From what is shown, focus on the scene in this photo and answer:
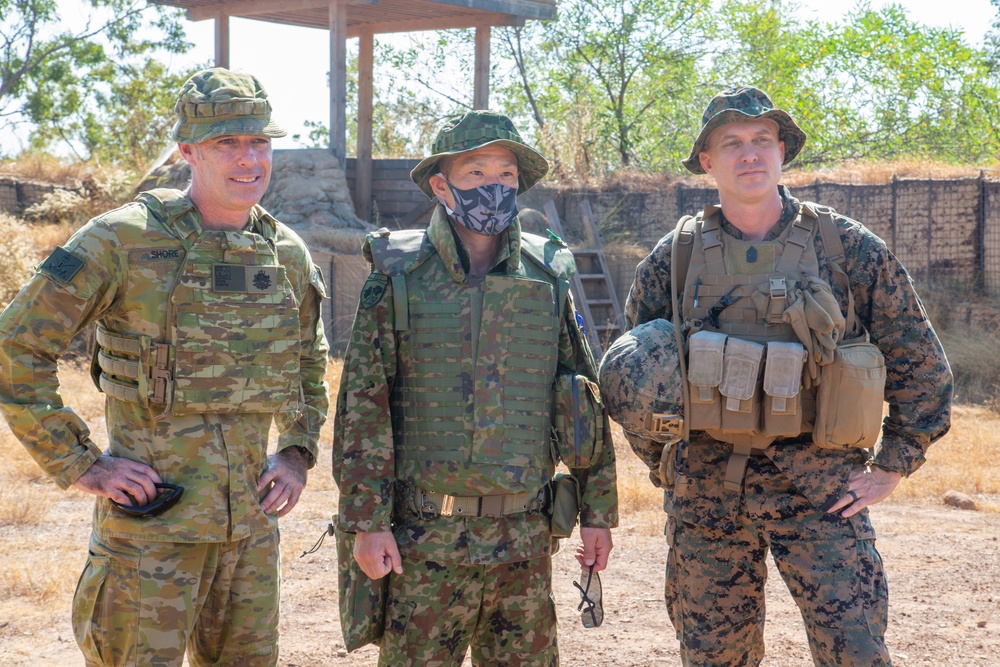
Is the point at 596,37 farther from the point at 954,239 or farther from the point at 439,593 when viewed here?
the point at 439,593

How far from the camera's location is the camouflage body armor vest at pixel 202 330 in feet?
9.34

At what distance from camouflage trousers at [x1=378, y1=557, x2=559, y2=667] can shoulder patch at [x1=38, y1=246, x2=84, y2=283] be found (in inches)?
48.4

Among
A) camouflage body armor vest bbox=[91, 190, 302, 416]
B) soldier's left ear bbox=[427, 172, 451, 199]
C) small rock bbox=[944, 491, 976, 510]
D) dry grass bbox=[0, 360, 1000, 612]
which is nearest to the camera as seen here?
camouflage body armor vest bbox=[91, 190, 302, 416]

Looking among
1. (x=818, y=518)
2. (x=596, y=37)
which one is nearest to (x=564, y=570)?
(x=818, y=518)

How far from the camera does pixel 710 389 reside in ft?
10.5

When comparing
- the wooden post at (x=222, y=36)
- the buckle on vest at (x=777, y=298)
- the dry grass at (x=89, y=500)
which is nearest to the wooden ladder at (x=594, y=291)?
the dry grass at (x=89, y=500)

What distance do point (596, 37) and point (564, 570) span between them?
56.9 feet

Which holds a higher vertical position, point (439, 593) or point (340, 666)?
point (439, 593)

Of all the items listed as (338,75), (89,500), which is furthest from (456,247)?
(338,75)

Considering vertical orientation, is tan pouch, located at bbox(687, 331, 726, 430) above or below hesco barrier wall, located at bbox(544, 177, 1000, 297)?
below

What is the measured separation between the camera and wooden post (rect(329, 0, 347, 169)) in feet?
39.1

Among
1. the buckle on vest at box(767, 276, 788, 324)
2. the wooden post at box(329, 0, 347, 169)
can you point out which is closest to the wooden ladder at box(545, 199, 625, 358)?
the wooden post at box(329, 0, 347, 169)

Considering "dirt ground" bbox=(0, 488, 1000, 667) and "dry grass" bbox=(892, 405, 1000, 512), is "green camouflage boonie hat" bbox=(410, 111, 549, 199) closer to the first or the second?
"dirt ground" bbox=(0, 488, 1000, 667)

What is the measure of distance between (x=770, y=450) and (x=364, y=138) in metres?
10.6
